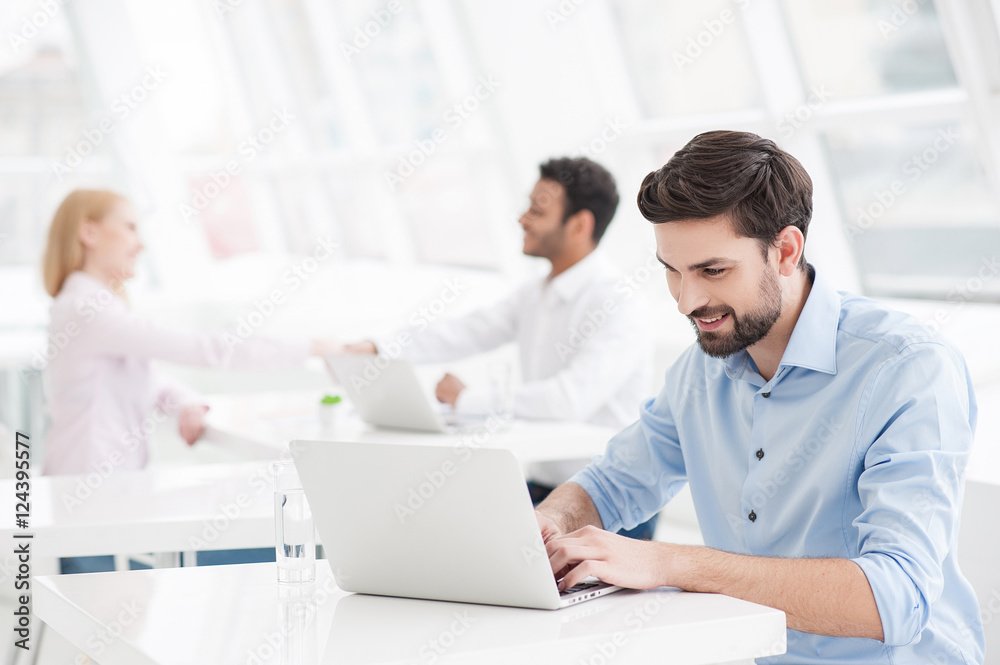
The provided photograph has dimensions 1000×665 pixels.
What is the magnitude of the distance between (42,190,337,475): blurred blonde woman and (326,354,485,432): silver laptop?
450mm

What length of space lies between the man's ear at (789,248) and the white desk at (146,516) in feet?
3.41

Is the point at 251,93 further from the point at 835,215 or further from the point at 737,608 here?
the point at 737,608

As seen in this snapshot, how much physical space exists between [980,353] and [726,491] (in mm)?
1750

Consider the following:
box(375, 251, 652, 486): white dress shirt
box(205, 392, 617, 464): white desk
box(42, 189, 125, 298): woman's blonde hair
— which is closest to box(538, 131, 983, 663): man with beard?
box(205, 392, 617, 464): white desk

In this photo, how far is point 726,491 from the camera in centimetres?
166

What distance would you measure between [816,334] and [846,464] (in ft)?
0.68

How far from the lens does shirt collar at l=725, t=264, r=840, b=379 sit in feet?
4.98

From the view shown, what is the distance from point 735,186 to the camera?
1490mm

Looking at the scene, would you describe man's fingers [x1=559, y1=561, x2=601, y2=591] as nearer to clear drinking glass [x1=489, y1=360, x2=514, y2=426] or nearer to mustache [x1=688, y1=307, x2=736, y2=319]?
mustache [x1=688, y1=307, x2=736, y2=319]

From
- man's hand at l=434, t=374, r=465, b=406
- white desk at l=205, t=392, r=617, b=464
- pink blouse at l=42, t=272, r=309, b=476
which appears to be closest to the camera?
white desk at l=205, t=392, r=617, b=464

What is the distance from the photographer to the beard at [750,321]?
1522mm

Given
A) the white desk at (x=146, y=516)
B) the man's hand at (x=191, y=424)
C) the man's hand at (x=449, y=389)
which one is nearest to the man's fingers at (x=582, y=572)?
the white desk at (x=146, y=516)

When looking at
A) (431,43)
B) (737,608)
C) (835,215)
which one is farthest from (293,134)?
(737,608)

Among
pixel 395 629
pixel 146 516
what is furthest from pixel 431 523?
pixel 146 516
